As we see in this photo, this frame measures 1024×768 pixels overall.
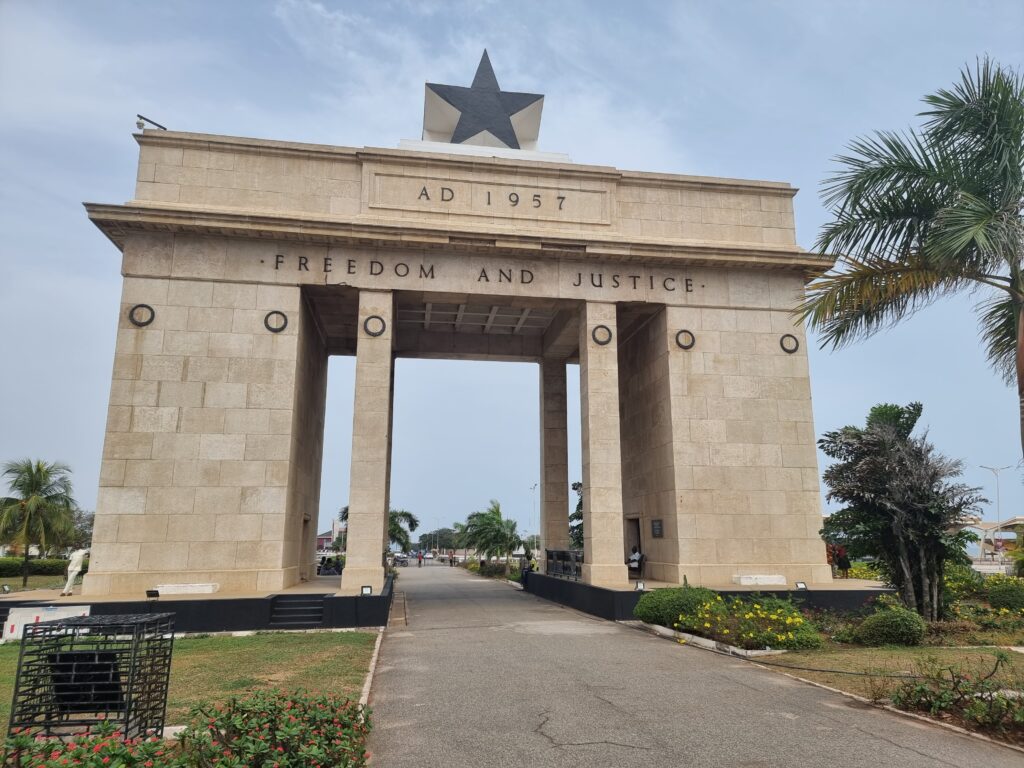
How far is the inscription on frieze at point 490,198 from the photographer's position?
950 inches

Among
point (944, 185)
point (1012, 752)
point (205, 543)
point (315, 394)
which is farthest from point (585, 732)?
point (315, 394)

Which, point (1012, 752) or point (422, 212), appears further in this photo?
point (422, 212)

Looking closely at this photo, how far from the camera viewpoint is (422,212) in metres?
24.1

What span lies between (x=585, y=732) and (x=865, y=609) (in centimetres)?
1222

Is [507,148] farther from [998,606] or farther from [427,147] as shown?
[998,606]

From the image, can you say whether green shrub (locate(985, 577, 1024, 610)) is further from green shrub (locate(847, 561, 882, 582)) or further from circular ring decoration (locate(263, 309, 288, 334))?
circular ring decoration (locate(263, 309, 288, 334))

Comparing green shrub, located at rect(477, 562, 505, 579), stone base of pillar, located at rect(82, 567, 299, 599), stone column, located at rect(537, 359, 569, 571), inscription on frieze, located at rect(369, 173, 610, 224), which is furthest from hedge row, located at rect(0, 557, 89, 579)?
inscription on frieze, located at rect(369, 173, 610, 224)

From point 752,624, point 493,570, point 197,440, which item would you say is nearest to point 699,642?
point 752,624

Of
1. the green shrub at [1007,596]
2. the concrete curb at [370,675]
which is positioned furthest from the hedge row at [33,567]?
the green shrub at [1007,596]

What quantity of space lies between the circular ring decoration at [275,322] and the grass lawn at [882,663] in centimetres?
1698

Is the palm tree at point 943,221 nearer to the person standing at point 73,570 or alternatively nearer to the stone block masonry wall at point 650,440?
the stone block masonry wall at point 650,440

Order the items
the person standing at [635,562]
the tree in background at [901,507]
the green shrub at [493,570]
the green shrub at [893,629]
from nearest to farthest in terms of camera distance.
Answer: the green shrub at [893,629]
the tree in background at [901,507]
the person standing at [635,562]
the green shrub at [493,570]

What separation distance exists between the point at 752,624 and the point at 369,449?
A: 491 inches

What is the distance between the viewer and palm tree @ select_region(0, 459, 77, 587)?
1516 inches
